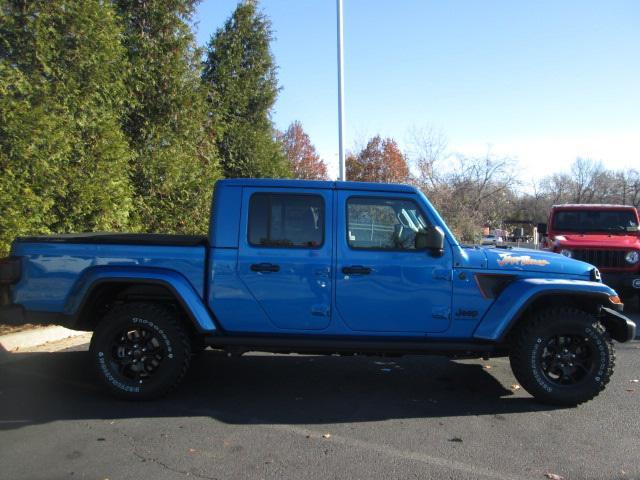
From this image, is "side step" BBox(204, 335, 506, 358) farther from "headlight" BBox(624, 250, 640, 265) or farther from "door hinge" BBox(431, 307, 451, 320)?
"headlight" BBox(624, 250, 640, 265)

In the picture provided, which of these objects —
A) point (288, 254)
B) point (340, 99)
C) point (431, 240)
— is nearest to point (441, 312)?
point (431, 240)

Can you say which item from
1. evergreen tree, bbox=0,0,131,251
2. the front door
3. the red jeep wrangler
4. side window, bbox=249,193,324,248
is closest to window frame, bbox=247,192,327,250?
side window, bbox=249,193,324,248

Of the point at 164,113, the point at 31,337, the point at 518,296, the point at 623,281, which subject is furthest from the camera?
the point at 164,113

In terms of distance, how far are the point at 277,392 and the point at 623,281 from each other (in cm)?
686

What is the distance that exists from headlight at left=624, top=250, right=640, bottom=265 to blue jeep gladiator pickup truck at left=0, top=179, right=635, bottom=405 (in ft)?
17.1

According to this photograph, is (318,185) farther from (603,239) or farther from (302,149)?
(302,149)

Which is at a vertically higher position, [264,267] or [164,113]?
[164,113]

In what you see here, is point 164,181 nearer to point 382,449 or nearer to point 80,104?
point 80,104

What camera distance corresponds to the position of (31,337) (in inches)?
250

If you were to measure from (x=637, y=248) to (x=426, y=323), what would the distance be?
6.58 meters

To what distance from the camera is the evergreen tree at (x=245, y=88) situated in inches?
567

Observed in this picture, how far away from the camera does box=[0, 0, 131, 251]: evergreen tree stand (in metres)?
6.68

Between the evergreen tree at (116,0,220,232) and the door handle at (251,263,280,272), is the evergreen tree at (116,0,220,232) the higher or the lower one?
the higher one

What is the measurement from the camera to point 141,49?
33.6ft
